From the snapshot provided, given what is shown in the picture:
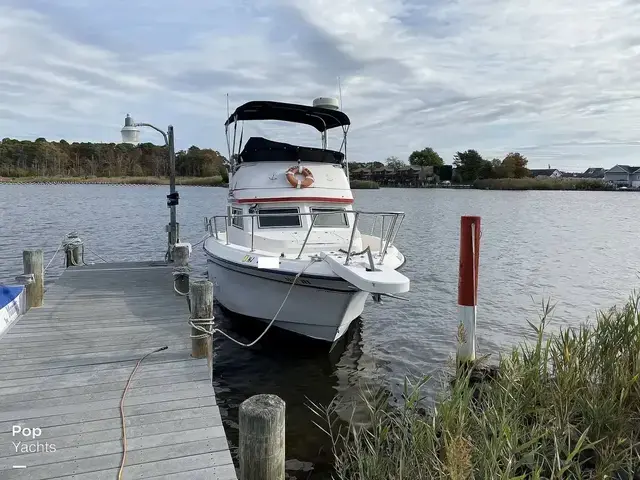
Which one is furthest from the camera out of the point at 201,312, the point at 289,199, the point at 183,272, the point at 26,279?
the point at 289,199

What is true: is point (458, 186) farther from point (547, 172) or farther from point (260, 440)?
point (260, 440)

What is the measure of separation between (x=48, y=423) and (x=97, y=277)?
6248 millimetres

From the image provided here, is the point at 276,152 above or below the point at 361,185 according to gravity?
below

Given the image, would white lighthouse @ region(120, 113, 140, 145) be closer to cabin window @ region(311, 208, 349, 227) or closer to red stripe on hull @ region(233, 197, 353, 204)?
red stripe on hull @ region(233, 197, 353, 204)

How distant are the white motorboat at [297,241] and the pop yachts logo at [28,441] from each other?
11.5 feet

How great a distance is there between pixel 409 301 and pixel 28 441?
9.81 meters

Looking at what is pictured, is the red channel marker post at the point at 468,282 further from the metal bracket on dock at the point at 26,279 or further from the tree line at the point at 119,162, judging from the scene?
the tree line at the point at 119,162

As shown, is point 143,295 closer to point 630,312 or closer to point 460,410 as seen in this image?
point 460,410

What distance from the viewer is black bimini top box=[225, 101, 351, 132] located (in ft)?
34.0

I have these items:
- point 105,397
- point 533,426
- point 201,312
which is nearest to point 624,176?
point 533,426

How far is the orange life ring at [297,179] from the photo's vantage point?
9.52 metres

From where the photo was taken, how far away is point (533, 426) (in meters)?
Result: 4.15

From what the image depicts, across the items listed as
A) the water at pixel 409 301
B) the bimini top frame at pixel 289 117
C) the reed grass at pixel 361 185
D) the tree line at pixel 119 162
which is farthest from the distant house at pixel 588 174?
the bimini top frame at pixel 289 117

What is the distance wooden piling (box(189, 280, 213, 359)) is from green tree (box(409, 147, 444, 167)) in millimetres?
125671
